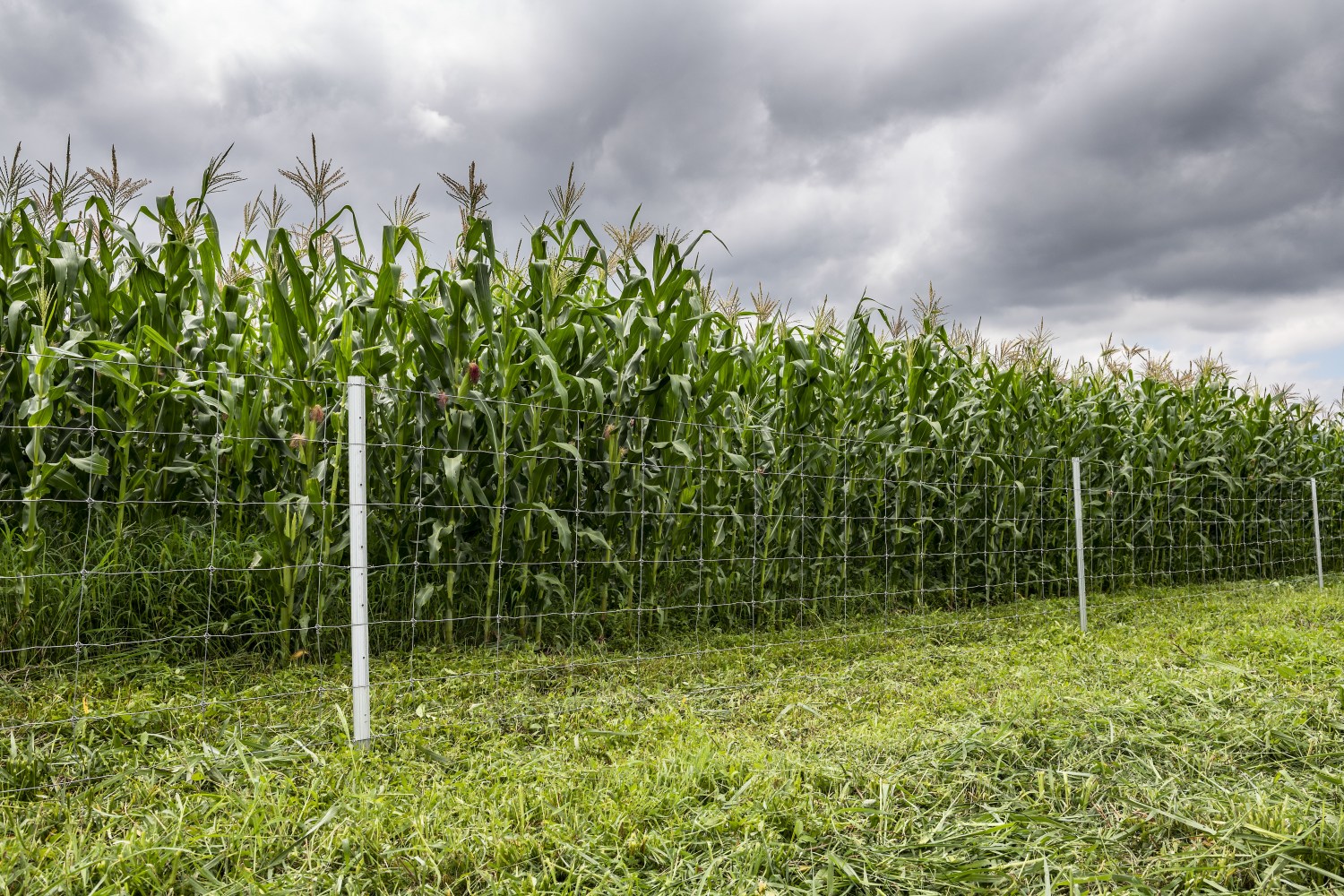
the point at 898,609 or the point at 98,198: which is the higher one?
the point at 98,198

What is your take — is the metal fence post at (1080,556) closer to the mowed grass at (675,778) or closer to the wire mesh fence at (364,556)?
the wire mesh fence at (364,556)

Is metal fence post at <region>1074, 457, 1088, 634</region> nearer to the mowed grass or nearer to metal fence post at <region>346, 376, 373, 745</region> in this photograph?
the mowed grass

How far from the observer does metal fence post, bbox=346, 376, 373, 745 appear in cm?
333

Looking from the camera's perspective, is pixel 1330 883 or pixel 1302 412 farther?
pixel 1302 412

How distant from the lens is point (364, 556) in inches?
134

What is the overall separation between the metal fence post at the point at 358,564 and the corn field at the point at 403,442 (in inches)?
18.4

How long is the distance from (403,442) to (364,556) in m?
1.37

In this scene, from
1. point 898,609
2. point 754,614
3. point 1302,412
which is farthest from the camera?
point 1302,412

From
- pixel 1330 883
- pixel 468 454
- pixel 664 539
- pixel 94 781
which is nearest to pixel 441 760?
pixel 94 781

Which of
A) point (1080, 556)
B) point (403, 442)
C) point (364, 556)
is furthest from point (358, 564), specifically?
point (1080, 556)

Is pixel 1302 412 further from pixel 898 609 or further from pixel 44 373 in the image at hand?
pixel 44 373

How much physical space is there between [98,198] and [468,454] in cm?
230

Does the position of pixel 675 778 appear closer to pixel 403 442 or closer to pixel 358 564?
pixel 358 564

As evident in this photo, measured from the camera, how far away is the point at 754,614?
5.94 metres
